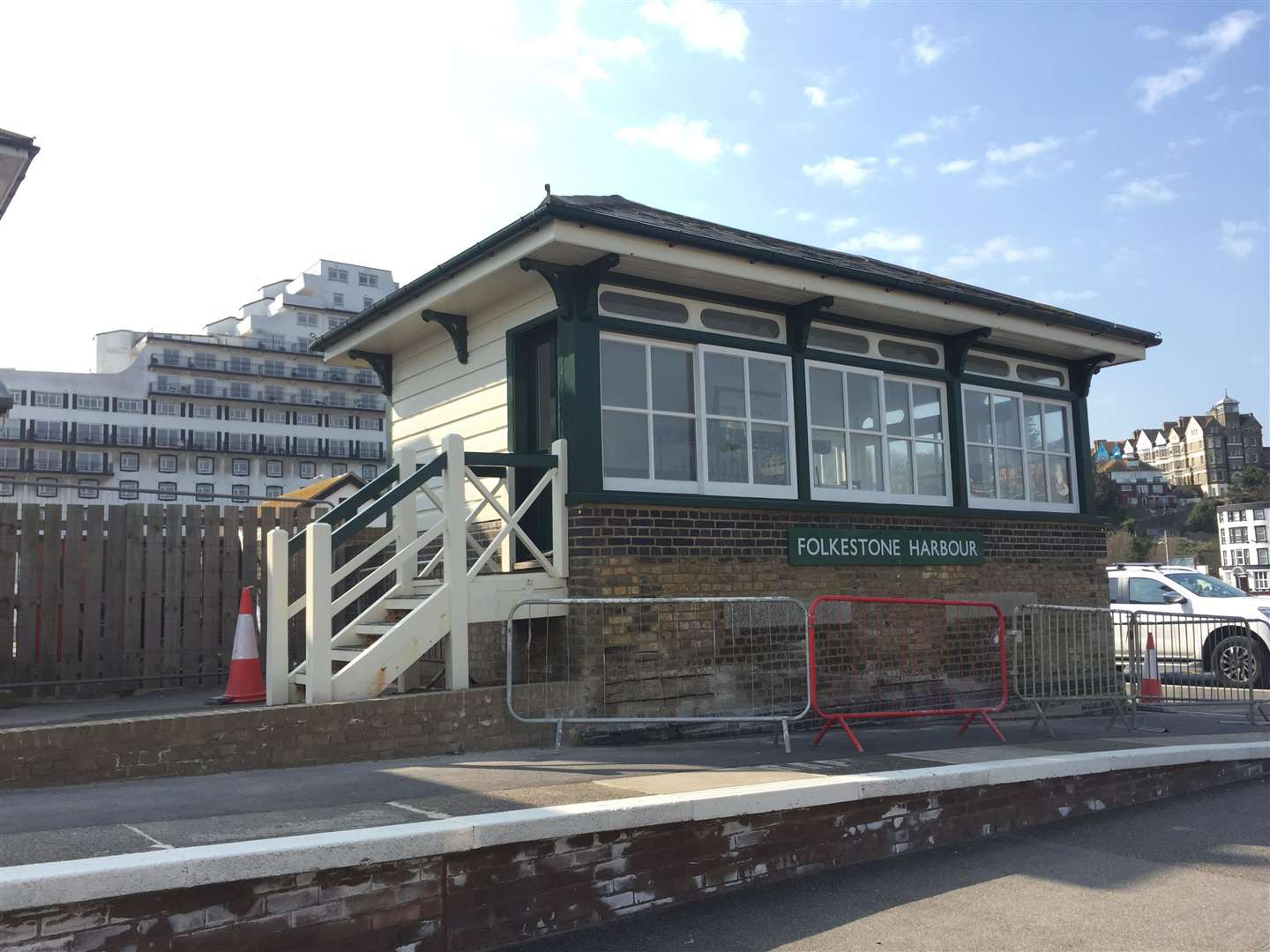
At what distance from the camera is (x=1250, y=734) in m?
9.43

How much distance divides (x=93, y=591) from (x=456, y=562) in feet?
11.3

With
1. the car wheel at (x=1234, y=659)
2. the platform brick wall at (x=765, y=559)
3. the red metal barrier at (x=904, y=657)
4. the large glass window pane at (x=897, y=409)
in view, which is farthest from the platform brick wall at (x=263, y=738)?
the car wheel at (x=1234, y=659)

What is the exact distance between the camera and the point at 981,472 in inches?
466

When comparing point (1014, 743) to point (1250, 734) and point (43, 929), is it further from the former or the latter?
point (43, 929)

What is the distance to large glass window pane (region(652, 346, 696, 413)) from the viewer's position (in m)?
9.18

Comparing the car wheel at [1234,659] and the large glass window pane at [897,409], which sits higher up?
the large glass window pane at [897,409]

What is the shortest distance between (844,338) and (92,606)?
24.7 feet

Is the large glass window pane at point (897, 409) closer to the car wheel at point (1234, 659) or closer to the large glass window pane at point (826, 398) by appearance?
the large glass window pane at point (826, 398)

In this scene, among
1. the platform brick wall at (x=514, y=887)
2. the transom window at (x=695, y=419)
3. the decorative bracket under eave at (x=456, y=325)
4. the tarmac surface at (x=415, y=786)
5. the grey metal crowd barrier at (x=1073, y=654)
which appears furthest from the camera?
the grey metal crowd barrier at (x=1073, y=654)

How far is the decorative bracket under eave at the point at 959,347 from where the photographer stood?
11.4 metres

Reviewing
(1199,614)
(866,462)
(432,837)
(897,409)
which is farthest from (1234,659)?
(432,837)

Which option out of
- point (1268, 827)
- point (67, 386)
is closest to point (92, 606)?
point (1268, 827)

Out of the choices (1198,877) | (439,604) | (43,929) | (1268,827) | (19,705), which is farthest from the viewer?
(19,705)

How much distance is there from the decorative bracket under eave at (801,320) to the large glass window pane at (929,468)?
206 cm
